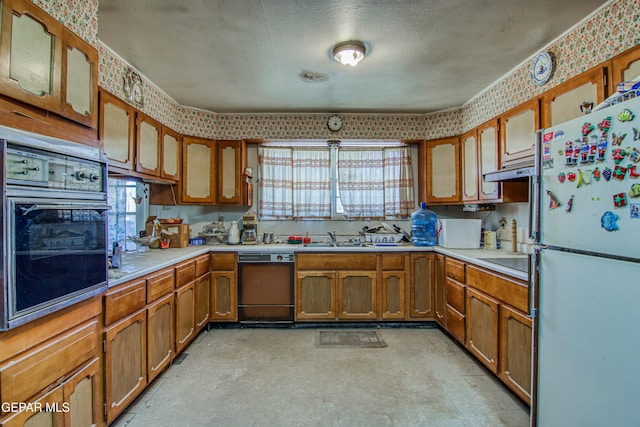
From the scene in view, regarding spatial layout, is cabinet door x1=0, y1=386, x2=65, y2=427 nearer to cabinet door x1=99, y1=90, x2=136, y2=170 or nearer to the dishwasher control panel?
cabinet door x1=99, y1=90, x2=136, y2=170

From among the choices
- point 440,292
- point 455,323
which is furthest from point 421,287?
point 455,323

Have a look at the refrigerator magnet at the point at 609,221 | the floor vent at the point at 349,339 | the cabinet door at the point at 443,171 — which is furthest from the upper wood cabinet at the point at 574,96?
the floor vent at the point at 349,339

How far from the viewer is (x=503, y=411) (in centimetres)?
195

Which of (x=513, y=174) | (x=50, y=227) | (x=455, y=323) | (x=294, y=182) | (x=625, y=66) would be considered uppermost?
(x=625, y=66)

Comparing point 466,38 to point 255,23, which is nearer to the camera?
point 255,23

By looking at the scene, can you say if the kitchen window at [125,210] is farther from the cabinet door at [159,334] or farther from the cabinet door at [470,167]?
the cabinet door at [470,167]

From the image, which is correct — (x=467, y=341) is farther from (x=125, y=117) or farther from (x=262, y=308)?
(x=125, y=117)

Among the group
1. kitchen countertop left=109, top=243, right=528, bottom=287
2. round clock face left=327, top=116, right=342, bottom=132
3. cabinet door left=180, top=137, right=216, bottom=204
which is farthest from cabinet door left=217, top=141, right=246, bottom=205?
round clock face left=327, top=116, right=342, bottom=132

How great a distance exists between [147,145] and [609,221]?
3178mm

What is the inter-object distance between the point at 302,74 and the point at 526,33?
1.72 metres

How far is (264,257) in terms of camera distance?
133 inches

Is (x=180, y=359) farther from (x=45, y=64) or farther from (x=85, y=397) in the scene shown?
(x=45, y=64)

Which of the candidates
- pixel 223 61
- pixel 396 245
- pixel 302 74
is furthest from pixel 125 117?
pixel 396 245

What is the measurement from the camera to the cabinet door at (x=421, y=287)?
3.37 metres
